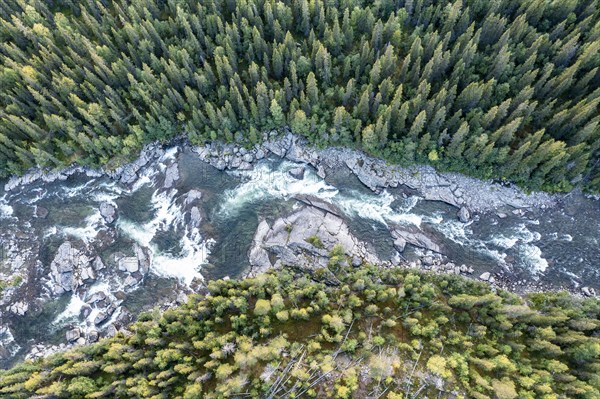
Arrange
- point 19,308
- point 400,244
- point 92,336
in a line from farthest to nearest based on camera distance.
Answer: point 400,244 < point 19,308 < point 92,336

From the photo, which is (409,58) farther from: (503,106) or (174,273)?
(174,273)

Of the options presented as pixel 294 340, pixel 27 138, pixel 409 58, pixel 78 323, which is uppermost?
pixel 409 58

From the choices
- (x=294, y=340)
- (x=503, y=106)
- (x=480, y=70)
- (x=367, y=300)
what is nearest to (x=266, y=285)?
(x=294, y=340)

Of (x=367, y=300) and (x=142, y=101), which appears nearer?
(x=367, y=300)

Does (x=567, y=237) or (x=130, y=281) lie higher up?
(x=567, y=237)

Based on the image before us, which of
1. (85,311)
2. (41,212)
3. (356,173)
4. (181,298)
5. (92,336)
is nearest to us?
(92,336)

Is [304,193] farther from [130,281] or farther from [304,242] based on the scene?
[130,281]

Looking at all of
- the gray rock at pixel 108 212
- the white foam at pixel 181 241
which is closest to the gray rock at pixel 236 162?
the white foam at pixel 181 241

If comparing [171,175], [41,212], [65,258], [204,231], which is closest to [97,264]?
[65,258]
